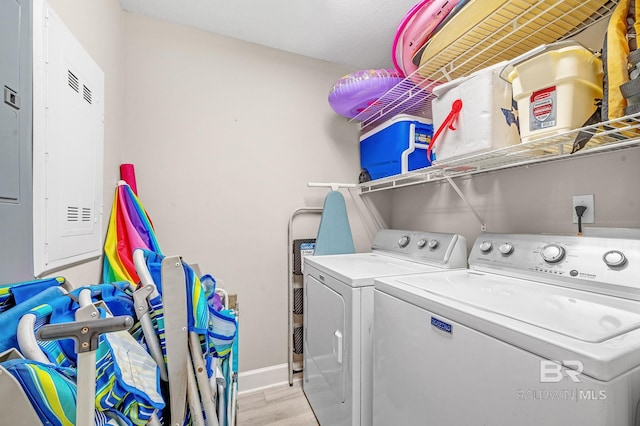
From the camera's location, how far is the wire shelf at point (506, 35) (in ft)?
3.27

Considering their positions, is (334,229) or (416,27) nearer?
(416,27)

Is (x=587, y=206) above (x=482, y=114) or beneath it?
beneath

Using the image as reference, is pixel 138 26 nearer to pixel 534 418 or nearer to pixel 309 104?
pixel 309 104

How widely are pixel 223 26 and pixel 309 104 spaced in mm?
783

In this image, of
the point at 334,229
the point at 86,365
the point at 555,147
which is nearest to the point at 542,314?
the point at 555,147

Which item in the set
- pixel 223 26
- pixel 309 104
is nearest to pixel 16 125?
pixel 223 26

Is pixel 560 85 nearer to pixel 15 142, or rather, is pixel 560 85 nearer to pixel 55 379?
pixel 55 379

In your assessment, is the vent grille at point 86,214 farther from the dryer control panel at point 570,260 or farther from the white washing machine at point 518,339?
the dryer control panel at point 570,260

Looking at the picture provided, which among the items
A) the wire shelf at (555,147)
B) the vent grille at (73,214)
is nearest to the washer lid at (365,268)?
the wire shelf at (555,147)

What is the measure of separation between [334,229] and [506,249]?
1.12m

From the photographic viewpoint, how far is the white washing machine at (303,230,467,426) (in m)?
1.21

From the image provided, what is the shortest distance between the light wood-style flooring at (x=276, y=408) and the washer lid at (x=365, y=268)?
3.13 feet

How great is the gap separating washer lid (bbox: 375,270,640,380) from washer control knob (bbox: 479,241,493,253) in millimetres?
199

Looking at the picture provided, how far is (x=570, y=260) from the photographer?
3.17 ft
